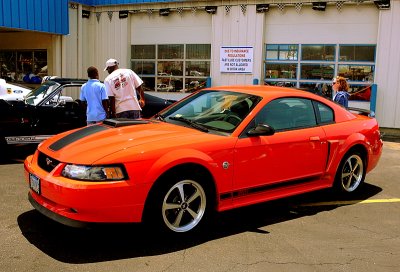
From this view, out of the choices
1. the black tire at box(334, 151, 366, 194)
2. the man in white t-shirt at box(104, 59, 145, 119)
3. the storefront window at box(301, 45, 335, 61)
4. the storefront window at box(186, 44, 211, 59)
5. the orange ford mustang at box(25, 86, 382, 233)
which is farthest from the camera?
the storefront window at box(186, 44, 211, 59)

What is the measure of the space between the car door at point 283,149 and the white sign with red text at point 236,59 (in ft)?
26.6

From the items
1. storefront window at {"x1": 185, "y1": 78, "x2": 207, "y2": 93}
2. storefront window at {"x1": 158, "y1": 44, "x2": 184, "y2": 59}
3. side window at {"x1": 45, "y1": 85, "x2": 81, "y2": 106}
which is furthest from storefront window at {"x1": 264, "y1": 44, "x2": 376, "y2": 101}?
side window at {"x1": 45, "y1": 85, "x2": 81, "y2": 106}

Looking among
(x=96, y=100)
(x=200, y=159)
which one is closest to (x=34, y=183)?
(x=200, y=159)

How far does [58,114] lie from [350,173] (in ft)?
17.2

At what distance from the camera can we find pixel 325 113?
18.0ft

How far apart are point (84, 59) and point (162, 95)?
3.16 m

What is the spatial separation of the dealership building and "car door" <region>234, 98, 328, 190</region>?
766cm

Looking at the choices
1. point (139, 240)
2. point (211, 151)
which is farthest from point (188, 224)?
point (211, 151)

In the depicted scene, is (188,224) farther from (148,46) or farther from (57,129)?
(148,46)

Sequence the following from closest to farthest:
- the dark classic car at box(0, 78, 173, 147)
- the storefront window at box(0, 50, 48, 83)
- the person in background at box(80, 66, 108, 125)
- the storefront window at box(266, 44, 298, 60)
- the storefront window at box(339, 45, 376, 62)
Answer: the person in background at box(80, 66, 108, 125)
the dark classic car at box(0, 78, 173, 147)
the storefront window at box(339, 45, 376, 62)
the storefront window at box(266, 44, 298, 60)
the storefront window at box(0, 50, 48, 83)

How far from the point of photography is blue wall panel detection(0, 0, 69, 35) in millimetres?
12273

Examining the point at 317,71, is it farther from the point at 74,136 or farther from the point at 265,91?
the point at 74,136

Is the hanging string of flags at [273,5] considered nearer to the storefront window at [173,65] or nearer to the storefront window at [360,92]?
the storefront window at [173,65]

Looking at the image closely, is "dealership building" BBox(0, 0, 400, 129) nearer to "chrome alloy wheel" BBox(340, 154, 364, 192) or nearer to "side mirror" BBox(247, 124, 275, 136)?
"chrome alloy wheel" BBox(340, 154, 364, 192)
